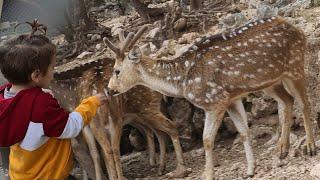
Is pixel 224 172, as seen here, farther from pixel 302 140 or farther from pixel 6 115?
pixel 6 115

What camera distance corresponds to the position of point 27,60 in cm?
334

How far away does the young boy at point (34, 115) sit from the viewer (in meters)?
3.32

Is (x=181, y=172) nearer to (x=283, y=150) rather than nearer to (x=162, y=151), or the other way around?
(x=162, y=151)

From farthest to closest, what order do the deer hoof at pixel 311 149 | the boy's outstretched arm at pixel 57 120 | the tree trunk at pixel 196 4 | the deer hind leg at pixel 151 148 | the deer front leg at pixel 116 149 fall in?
the tree trunk at pixel 196 4, the deer hind leg at pixel 151 148, the deer front leg at pixel 116 149, the deer hoof at pixel 311 149, the boy's outstretched arm at pixel 57 120

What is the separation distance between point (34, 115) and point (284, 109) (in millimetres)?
2913

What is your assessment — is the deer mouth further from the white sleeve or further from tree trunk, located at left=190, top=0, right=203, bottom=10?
tree trunk, located at left=190, top=0, right=203, bottom=10

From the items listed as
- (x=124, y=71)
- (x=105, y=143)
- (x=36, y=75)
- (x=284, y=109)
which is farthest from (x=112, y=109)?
(x=36, y=75)

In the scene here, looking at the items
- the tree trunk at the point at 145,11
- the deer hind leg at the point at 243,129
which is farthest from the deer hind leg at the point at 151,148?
the tree trunk at the point at 145,11

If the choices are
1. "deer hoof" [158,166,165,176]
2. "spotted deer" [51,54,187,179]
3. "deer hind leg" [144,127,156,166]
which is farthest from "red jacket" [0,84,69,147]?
"deer hind leg" [144,127,156,166]

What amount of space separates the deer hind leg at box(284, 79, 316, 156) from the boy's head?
2605mm

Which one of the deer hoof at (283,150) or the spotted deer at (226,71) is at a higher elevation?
the spotted deer at (226,71)

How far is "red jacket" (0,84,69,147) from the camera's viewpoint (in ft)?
10.8

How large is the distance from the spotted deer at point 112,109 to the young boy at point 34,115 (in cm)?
224

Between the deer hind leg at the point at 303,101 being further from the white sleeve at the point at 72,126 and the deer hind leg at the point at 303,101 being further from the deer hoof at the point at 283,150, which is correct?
the white sleeve at the point at 72,126
